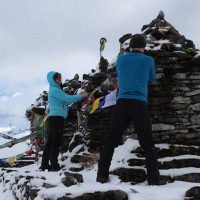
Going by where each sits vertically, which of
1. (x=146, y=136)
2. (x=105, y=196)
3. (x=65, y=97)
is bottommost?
(x=105, y=196)

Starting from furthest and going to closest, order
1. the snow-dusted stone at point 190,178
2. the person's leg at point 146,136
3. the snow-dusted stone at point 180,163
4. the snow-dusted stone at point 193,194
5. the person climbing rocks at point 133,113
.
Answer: the snow-dusted stone at point 180,163 < the snow-dusted stone at point 190,178 < the person climbing rocks at point 133,113 < the person's leg at point 146,136 < the snow-dusted stone at point 193,194

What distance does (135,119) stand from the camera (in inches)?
222

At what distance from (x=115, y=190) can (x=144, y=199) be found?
0.35 meters

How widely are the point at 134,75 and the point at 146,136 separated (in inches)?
34.8

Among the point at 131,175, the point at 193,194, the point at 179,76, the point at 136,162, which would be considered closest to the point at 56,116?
the point at 136,162

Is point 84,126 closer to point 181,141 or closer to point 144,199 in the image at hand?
point 181,141

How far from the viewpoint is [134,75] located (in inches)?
230

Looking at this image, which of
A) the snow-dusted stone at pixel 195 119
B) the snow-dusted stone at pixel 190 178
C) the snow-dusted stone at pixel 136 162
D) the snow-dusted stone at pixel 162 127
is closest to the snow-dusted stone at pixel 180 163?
the snow-dusted stone at pixel 136 162

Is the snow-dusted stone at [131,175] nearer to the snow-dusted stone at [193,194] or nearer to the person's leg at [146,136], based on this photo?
the person's leg at [146,136]

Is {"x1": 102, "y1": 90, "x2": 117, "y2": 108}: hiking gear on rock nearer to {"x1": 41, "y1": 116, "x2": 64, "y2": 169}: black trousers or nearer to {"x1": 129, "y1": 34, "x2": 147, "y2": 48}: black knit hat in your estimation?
{"x1": 41, "y1": 116, "x2": 64, "y2": 169}: black trousers

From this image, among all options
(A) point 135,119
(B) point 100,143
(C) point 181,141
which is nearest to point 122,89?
(A) point 135,119

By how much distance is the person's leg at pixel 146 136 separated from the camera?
17.9 ft

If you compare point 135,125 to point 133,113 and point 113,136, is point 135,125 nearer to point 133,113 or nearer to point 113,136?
point 133,113

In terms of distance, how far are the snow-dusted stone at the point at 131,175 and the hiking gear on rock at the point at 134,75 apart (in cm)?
141
